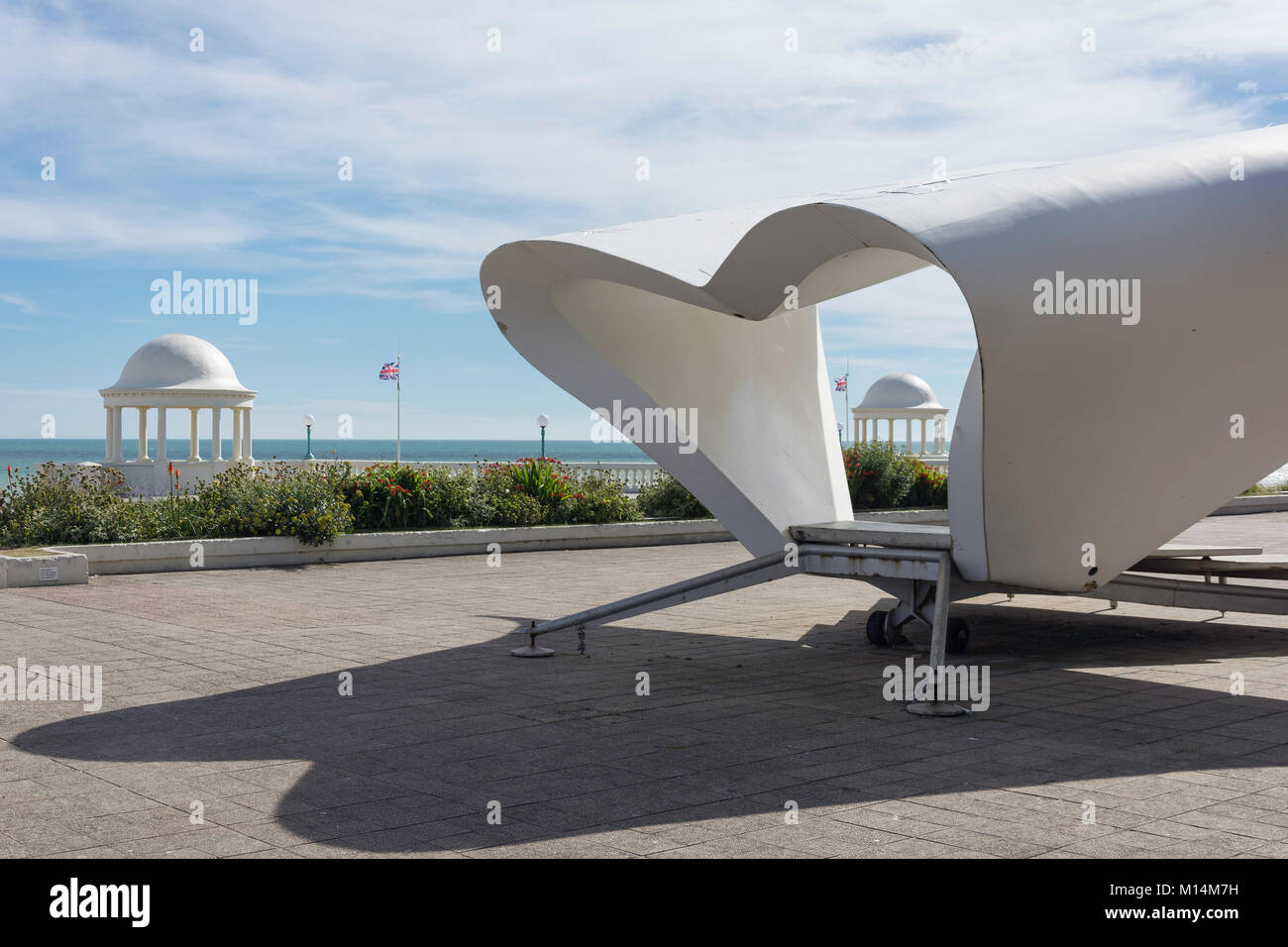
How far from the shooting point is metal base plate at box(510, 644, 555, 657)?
9859mm

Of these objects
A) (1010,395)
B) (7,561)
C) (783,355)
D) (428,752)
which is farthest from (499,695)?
(7,561)

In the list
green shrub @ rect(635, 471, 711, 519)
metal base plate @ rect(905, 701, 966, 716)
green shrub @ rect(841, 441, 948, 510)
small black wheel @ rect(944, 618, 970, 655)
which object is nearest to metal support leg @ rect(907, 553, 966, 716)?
metal base plate @ rect(905, 701, 966, 716)

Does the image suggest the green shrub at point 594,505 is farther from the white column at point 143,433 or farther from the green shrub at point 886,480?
the white column at point 143,433

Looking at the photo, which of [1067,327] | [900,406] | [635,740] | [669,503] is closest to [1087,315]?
[1067,327]

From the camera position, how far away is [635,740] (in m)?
7.03

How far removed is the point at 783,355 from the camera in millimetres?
11375

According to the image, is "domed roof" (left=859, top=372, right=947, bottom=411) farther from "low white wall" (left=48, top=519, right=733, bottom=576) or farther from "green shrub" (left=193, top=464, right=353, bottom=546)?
"green shrub" (left=193, top=464, right=353, bottom=546)

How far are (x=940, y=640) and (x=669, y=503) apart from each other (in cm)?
1452

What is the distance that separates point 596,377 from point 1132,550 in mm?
4276

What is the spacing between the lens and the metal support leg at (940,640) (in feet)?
25.0

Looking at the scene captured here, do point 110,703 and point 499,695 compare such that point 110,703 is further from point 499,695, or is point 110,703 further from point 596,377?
point 596,377

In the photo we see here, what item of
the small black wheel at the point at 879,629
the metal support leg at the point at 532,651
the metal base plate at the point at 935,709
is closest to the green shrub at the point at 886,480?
the small black wheel at the point at 879,629

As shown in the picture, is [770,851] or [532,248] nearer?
[770,851]
